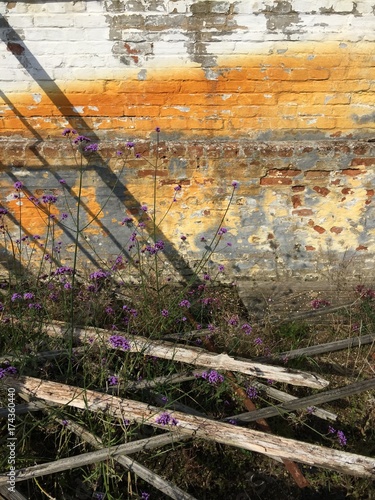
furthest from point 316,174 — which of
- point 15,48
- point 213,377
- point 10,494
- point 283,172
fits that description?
point 10,494

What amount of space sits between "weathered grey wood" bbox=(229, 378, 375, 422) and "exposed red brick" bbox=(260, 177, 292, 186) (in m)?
1.60

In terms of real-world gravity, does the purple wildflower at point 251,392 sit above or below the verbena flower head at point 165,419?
above

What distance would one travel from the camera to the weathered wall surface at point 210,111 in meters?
3.39

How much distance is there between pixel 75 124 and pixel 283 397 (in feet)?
8.14

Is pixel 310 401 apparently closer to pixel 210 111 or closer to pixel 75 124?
pixel 210 111

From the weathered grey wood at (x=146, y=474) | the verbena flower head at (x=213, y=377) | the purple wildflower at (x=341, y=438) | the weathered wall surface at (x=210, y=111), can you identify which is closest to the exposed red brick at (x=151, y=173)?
the weathered wall surface at (x=210, y=111)

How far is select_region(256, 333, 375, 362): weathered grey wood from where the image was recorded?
342cm

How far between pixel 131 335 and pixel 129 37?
2100 mm

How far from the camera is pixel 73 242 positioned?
409 centimetres

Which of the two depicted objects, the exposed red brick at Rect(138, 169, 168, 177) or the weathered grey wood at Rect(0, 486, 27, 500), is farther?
the exposed red brick at Rect(138, 169, 168, 177)

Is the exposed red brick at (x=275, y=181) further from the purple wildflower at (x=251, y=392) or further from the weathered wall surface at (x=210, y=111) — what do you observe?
the purple wildflower at (x=251, y=392)

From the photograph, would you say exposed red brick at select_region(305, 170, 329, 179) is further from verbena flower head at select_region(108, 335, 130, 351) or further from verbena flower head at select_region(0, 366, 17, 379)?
verbena flower head at select_region(0, 366, 17, 379)

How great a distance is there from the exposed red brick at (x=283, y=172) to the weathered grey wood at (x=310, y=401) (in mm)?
1631

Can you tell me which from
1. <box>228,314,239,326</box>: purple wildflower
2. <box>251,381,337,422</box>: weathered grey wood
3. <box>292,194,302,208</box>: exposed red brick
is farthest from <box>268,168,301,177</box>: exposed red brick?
<box>251,381,337,422</box>: weathered grey wood
